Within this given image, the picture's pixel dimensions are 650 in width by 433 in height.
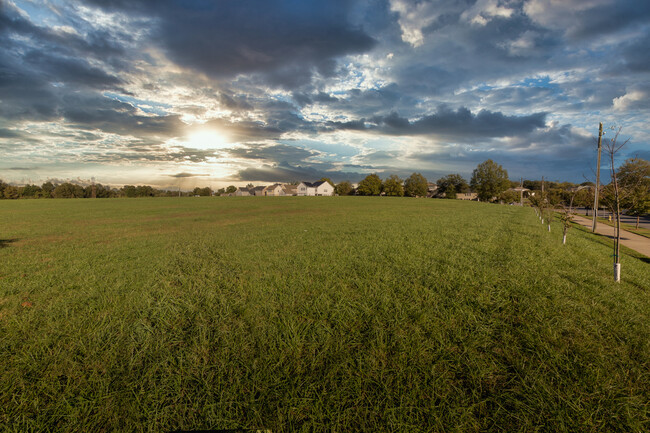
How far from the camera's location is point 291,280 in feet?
22.2

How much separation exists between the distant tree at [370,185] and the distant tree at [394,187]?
3.62 m

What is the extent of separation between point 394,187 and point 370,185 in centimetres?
1227

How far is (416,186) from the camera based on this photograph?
447ft

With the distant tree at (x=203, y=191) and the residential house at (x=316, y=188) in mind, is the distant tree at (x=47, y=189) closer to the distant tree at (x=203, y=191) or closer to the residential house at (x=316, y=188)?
the distant tree at (x=203, y=191)

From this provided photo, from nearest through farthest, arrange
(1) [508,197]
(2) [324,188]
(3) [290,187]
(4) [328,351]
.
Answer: (4) [328,351]
(1) [508,197]
(2) [324,188]
(3) [290,187]

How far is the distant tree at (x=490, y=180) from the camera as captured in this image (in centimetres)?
10606

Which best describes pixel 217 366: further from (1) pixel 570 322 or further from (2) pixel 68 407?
(1) pixel 570 322

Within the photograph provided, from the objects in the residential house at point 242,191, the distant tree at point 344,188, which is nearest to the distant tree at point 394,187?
the distant tree at point 344,188

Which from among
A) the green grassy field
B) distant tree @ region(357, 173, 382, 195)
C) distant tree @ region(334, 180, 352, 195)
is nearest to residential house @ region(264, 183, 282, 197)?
distant tree @ region(334, 180, 352, 195)

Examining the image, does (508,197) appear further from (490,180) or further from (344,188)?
(344,188)

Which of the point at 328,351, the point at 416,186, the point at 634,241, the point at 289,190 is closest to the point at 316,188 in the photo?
the point at 289,190

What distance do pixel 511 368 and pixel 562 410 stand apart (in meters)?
0.66

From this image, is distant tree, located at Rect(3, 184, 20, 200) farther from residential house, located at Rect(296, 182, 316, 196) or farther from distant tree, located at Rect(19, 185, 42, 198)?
residential house, located at Rect(296, 182, 316, 196)

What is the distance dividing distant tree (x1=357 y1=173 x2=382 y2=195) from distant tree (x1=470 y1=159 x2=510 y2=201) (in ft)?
148
